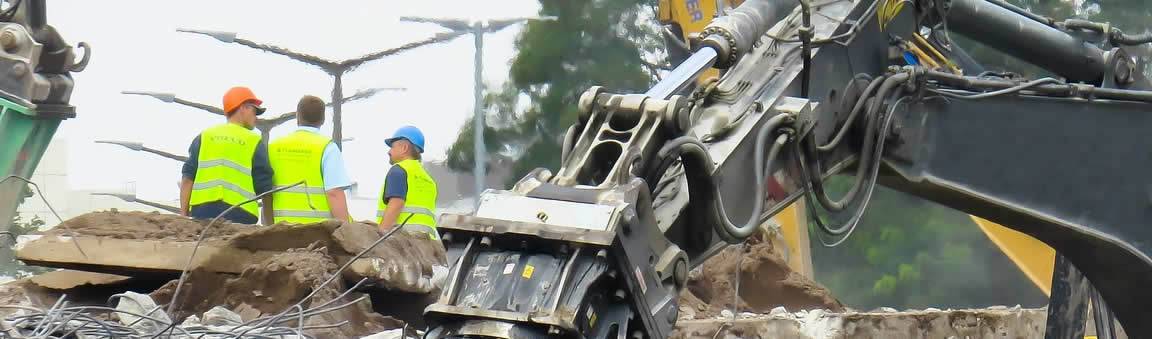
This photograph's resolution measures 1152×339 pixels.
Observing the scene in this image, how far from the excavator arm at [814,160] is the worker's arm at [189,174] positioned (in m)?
3.97

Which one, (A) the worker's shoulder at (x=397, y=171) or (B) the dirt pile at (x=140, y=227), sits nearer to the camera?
(B) the dirt pile at (x=140, y=227)

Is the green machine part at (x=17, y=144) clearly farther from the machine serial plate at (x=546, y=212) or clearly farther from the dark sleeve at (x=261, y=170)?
the machine serial plate at (x=546, y=212)

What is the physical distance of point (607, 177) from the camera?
447 centimetres

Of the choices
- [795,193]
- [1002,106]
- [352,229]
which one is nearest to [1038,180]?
[1002,106]

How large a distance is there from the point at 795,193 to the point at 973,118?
100 centimetres

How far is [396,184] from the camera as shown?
859cm

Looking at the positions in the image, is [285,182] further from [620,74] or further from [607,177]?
[620,74]

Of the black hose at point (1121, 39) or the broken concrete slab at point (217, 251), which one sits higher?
the black hose at point (1121, 39)

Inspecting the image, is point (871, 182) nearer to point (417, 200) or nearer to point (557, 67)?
point (417, 200)

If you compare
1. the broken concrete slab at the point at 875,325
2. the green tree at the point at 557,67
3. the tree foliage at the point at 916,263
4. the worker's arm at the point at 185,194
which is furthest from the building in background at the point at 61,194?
the tree foliage at the point at 916,263

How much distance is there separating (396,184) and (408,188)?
104mm

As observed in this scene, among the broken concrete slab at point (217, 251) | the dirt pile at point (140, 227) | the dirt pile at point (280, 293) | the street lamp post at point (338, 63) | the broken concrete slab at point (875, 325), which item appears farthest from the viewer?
the street lamp post at point (338, 63)

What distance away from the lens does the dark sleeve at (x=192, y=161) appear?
857 centimetres

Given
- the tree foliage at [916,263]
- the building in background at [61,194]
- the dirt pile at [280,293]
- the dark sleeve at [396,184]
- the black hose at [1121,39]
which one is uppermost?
the black hose at [1121,39]
